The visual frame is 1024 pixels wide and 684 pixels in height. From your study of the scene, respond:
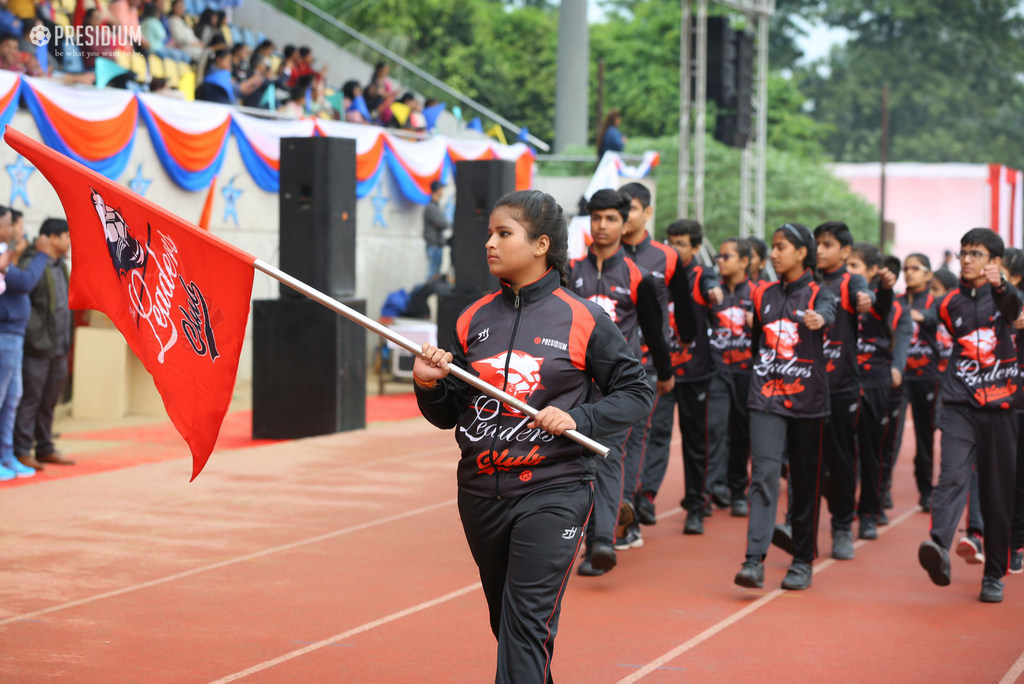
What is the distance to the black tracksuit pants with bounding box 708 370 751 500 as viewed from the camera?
940cm

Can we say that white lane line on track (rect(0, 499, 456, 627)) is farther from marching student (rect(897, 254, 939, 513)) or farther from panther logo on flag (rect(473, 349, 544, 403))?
marching student (rect(897, 254, 939, 513))

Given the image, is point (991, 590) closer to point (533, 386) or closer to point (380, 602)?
point (380, 602)

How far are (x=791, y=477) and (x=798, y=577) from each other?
561 mm

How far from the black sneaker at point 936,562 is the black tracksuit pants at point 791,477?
0.59 m

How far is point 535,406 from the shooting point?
4148 mm

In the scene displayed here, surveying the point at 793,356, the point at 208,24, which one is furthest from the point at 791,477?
the point at 208,24

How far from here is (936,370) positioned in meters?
9.95

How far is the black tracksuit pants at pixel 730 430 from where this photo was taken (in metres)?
9.40

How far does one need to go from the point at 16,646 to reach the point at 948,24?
207 ft

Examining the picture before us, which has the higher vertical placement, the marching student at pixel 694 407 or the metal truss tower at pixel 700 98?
the metal truss tower at pixel 700 98

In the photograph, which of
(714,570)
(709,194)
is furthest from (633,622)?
(709,194)

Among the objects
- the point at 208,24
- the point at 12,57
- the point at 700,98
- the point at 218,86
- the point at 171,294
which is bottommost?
the point at 171,294

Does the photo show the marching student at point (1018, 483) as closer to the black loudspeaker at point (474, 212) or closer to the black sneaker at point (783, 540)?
the black sneaker at point (783, 540)

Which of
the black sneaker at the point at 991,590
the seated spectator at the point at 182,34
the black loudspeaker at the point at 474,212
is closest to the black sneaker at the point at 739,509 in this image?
the black sneaker at the point at 991,590
